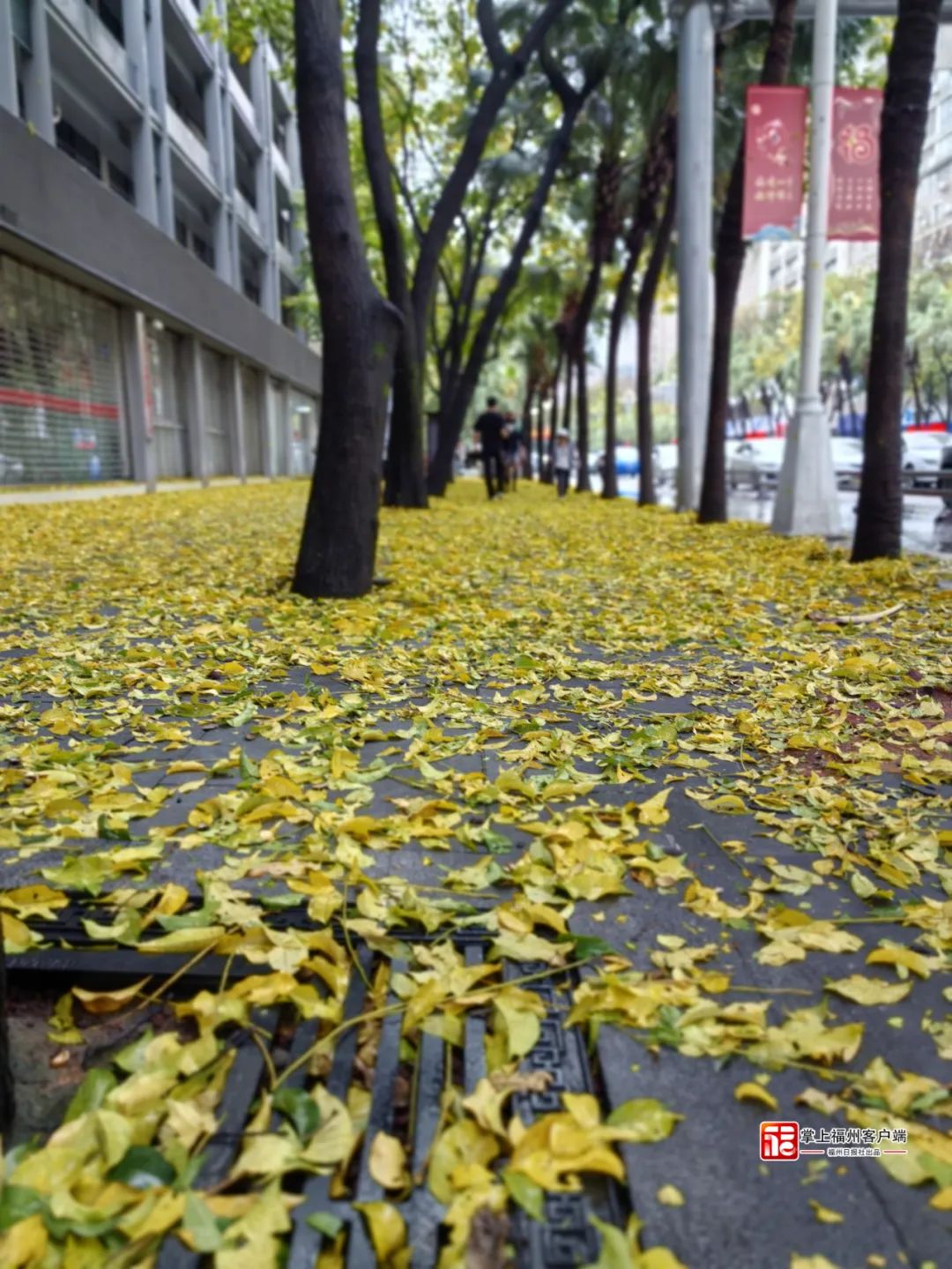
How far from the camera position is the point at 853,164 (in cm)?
1188

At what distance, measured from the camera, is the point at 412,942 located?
2.41 metres

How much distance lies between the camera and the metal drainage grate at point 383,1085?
155 centimetres

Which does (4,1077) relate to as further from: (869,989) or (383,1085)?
(869,989)

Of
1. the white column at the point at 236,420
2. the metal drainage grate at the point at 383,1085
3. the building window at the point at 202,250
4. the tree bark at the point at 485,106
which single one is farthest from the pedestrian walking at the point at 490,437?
the metal drainage grate at the point at 383,1085

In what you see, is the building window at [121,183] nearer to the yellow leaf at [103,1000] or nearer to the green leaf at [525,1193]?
the yellow leaf at [103,1000]

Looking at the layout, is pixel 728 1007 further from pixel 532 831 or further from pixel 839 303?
pixel 839 303

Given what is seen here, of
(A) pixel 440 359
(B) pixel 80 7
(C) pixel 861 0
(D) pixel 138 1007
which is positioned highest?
(B) pixel 80 7

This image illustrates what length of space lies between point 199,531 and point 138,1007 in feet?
36.9

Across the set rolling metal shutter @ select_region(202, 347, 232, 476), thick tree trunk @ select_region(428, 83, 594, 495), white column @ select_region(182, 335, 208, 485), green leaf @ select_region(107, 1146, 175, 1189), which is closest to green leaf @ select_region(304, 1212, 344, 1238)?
green leaf @ select_region(107, 1146, 175, 1189)

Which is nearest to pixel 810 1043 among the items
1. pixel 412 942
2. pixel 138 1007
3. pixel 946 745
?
pixel 412 942

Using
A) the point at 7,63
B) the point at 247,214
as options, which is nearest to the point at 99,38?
the point at 7,63

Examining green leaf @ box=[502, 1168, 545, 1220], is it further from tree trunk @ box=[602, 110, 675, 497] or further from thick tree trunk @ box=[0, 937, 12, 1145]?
tree trunk @ box=[602, 110, 675, 497]

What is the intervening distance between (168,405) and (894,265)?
18869 mm
